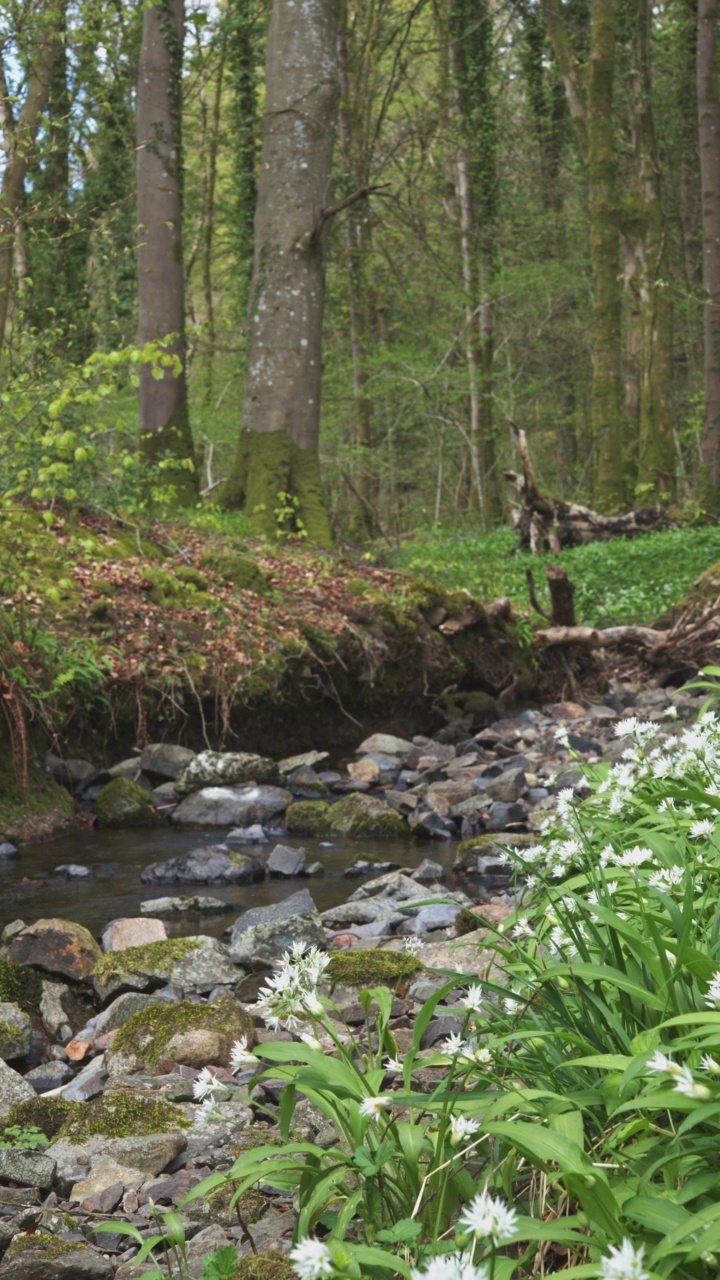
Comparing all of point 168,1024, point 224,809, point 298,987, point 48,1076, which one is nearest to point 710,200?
point 224,809

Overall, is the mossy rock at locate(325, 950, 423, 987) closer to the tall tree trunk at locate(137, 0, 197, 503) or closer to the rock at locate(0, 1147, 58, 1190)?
the rock at locate(0, 1147, 58, 1190)

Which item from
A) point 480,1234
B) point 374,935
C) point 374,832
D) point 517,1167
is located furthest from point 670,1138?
point 374,832

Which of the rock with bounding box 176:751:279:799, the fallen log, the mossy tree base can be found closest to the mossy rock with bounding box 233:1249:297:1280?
the rock with bounding box 176:751:279:799

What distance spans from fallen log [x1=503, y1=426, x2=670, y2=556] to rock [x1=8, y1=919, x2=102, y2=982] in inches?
380

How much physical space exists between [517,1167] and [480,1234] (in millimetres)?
594

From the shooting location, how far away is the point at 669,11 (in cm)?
2383

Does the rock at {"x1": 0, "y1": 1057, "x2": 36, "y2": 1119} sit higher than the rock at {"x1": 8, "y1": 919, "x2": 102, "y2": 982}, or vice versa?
the rock at {"x1": 0, "y1": 1057, "x2": 36, "y2": 1119}

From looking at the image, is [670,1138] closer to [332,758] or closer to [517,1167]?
[517,1167]

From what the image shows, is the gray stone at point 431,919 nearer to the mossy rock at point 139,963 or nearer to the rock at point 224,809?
the mossy rock at point 139,963

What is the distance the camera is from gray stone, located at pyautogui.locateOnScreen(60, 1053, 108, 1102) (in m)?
3.08

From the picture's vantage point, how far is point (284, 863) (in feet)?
19.4

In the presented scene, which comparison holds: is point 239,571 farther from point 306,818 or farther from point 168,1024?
point 168,1024

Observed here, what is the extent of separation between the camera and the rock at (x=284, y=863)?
19.3ft

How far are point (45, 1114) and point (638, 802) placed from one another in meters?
1.78
